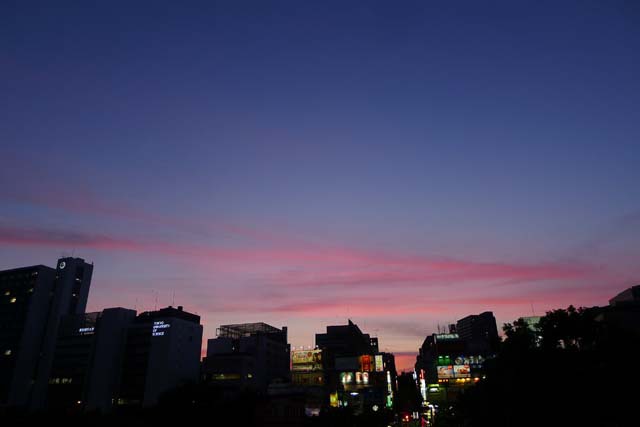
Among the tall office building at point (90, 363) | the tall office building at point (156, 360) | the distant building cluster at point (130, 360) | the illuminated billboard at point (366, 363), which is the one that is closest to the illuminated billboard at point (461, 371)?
the distant building cluster at point (130, 360)

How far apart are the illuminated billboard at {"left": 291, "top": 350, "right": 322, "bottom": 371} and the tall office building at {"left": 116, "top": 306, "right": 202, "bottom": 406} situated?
3093 centimetres

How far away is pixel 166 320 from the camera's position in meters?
130

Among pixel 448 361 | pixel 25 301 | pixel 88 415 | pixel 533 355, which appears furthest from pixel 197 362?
pixel 533 355

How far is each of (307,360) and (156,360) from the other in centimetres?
4694

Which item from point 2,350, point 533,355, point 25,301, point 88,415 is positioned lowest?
point 88,415

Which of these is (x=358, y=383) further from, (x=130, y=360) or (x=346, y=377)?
(x=130, y=360)

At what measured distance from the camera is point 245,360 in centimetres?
13512

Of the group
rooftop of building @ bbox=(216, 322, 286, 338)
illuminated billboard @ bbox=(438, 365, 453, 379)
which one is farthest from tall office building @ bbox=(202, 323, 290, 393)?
illuminated billboard @ bbox=(438, 365, 453, 379)

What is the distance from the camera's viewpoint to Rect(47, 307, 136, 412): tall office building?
126 metres

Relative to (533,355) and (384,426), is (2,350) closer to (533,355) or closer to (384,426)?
(384,426)

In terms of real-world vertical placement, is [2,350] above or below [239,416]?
above

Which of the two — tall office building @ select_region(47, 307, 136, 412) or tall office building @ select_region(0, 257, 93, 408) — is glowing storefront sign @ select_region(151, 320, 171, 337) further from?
tall office building @ select_region(0, 257, 93, 408)

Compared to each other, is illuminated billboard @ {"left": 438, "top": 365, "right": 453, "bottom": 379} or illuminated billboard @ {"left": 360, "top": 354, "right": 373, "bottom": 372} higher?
illuminated billboard @ {"left": 360, "top": 354, "right": 373, "bottom": 372}

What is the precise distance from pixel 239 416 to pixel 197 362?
229 feet
